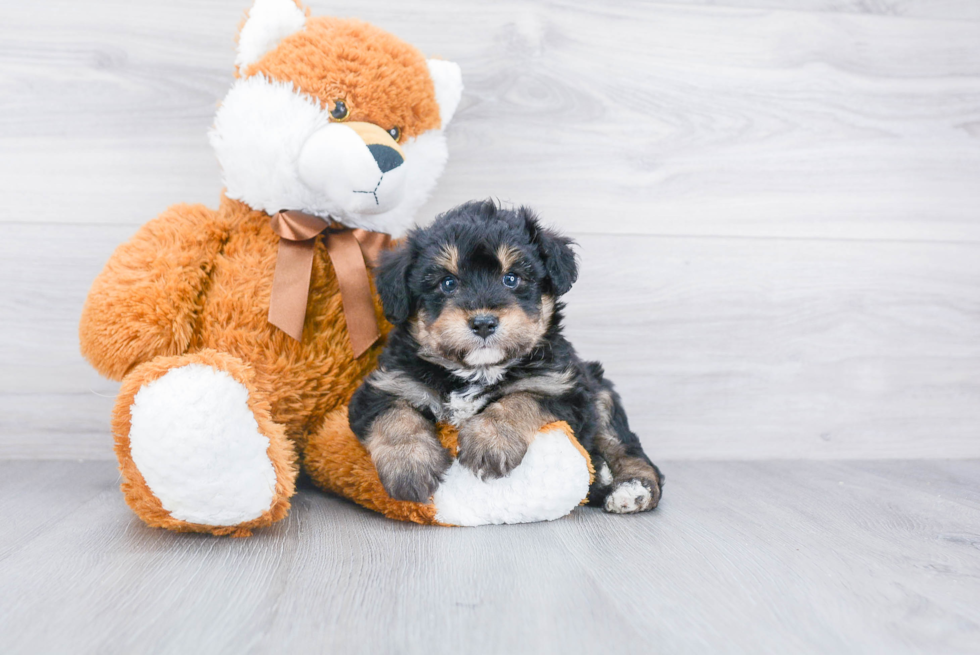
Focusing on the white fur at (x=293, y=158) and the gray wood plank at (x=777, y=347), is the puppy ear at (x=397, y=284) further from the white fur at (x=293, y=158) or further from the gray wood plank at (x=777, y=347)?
the gray wood plank at (x=777, y=347)

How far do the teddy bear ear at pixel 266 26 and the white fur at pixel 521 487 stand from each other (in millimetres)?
1035

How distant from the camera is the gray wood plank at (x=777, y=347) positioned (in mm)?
2107

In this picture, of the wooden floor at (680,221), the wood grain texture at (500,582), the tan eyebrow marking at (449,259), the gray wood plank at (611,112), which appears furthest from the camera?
the gray wood plank at (611,112)

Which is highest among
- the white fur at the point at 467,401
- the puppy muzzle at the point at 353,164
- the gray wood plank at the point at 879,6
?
the gray wood plank at the point at 879,6

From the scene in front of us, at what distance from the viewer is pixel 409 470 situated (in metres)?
1.31

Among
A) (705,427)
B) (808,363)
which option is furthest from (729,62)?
(705,427)

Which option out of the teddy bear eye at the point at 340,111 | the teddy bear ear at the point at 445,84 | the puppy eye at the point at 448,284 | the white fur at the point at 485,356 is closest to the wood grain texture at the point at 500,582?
the white fur at the point at 485,356

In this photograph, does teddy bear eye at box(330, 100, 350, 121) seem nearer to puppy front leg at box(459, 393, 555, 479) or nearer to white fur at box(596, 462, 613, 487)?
puppy front leg at box(459, 393, 555, 479)

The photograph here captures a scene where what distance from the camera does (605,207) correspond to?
209cm

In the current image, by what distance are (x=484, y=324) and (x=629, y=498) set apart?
581mm

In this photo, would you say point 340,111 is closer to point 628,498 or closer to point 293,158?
point 293,158

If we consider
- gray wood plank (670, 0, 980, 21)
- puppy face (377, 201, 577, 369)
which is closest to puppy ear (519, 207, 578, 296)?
puppy face (377, 201, 577, 369)

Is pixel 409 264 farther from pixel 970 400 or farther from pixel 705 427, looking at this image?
pixel 970 400

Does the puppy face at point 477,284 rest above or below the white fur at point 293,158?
below
